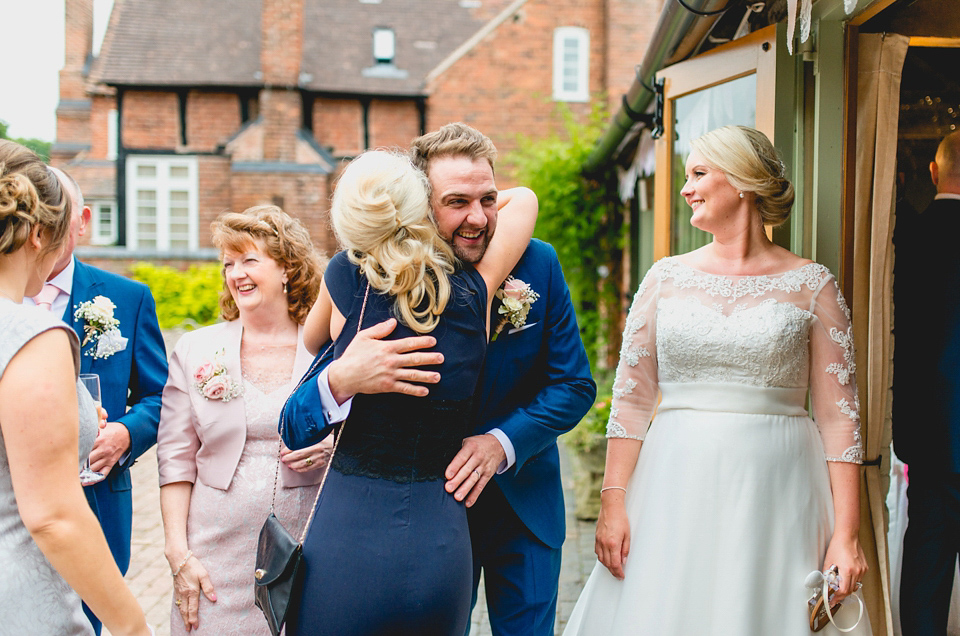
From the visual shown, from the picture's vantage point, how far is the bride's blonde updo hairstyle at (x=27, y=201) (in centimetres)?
163

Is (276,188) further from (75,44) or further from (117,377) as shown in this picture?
(117,377)

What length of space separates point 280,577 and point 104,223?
900 inches

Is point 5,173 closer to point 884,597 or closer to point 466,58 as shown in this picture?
point 884,597

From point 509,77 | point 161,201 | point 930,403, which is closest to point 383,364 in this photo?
point 930,403

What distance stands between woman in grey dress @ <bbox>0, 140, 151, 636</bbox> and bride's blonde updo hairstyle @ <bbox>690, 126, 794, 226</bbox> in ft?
5.99

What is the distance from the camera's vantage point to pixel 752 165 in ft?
8.01

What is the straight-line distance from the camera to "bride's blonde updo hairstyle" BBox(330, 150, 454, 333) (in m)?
1.82

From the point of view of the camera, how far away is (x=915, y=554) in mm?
2854

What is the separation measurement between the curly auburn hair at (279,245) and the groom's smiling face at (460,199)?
1.01 meters

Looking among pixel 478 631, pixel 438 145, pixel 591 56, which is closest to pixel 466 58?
pixel 591 56

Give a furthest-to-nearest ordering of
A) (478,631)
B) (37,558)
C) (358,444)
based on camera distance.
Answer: (478,631)
(358,444)
(37,558)

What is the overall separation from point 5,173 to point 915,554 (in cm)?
304

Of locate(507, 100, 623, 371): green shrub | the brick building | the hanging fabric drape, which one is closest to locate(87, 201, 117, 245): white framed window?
the brick building

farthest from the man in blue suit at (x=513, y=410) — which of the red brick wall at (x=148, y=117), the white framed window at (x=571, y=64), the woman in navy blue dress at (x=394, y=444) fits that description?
the red brick wall at (x=148, y=117)
